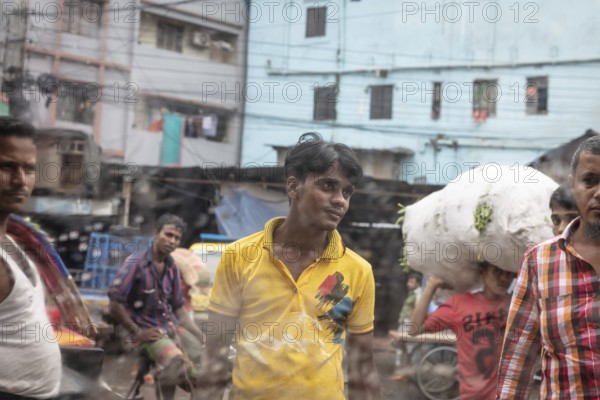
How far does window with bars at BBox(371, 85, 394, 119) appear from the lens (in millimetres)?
19922

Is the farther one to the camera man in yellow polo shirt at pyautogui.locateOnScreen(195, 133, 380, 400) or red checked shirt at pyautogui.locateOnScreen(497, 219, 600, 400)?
man in yellow polo shirt at pyautogui.locateOnScreen(195, 133, 380, 400)

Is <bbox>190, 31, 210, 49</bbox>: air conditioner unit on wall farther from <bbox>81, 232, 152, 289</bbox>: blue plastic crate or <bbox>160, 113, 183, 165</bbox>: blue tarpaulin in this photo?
<bbox>81, 232, 152, 289</bbox>: blue plastic crate

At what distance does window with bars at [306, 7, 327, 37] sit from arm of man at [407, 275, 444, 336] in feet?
51.1

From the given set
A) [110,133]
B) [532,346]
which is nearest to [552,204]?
[532,346]

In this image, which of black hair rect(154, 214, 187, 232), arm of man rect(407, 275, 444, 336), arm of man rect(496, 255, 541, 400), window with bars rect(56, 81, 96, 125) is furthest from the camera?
window with bars rect(56, 81, 96, 125)

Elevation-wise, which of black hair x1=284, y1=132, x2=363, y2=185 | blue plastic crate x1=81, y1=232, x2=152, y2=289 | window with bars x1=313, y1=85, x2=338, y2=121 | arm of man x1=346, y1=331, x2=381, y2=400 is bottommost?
blue plastic crate x1=81, y1=232, x2=152, y2=289

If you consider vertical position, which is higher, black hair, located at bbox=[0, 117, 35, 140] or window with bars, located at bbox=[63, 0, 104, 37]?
window with bars, located at bbox=[63, 0, 104, 37]

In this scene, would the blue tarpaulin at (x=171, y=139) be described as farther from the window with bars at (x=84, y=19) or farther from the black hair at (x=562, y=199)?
the black hair at (x=562, y=199)

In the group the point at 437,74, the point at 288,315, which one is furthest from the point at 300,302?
the point at 437,74

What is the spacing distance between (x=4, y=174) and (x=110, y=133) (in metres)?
19.0

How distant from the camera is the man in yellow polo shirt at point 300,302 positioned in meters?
2.46

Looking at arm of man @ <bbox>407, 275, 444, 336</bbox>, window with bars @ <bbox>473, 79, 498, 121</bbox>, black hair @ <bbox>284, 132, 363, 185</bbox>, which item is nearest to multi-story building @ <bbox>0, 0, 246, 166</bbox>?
window with bars @ <bbox>473, 79, 498, 121</bbox>

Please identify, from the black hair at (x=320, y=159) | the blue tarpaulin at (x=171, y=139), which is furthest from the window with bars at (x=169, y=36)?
the black hair at (x=320, y=159)

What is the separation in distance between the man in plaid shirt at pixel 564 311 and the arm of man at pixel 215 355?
958mm
